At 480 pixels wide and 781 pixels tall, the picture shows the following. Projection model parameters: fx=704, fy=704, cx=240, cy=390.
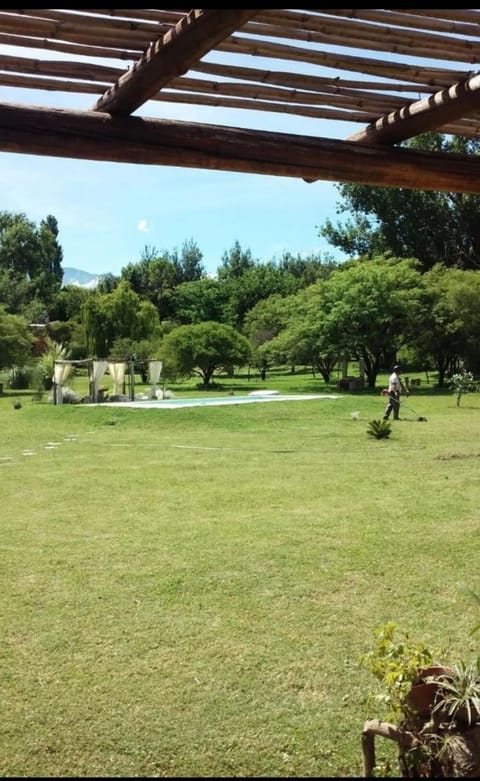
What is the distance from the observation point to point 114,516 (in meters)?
6.27

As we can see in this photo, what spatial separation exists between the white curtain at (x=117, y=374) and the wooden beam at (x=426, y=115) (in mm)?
17885

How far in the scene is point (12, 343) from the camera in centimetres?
2519

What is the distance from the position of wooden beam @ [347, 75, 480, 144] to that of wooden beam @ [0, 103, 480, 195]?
5cm

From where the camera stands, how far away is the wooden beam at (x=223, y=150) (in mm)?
2018

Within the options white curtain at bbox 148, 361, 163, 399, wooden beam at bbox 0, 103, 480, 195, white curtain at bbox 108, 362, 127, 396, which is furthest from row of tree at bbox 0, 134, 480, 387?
wooden beam at bbox 0, 103, 480, 195

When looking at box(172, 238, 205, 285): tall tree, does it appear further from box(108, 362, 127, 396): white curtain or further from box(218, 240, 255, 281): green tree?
box(108, 362, 127, 396): white curtain

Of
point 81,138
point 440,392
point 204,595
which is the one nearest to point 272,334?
point 440,392

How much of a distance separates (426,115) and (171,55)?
89 centimetres

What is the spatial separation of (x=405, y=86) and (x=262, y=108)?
444mm

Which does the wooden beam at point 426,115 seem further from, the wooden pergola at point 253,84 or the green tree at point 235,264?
the green tree at point 235,264

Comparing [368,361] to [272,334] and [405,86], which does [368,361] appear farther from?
[405,86]

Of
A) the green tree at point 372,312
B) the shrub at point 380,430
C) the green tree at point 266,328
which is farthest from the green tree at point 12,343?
the shrub at point 380,430

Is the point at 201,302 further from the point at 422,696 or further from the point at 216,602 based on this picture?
the point at 422,696

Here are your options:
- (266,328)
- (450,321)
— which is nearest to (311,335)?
(450,321)
